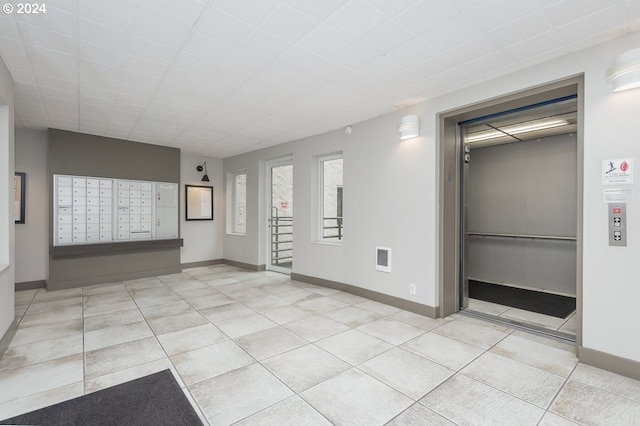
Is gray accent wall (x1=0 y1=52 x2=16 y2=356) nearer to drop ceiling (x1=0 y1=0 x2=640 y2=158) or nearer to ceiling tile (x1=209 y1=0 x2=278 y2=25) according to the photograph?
drop ceiling (x1=0 y1=0 x2=640 y2=158)

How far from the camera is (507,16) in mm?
2201

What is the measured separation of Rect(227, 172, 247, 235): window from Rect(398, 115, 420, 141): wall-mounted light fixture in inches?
178

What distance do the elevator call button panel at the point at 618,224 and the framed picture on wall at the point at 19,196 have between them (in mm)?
7723

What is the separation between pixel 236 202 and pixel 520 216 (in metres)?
6.02

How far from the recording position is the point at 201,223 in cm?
723

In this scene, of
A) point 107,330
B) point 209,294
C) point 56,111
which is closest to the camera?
point 107,330

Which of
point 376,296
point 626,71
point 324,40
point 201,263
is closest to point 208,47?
point 324,40

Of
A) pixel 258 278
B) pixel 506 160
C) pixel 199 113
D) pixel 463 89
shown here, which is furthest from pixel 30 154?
pixel 506 160

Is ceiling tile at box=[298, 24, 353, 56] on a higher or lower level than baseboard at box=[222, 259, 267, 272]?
higher

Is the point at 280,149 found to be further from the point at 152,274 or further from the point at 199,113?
the point at 152,274

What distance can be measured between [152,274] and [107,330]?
291cm

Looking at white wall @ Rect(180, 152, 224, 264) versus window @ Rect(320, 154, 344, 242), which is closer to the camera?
window @ Rect(320, 154, 344, 242)

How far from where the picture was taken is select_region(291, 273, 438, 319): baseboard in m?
3.75

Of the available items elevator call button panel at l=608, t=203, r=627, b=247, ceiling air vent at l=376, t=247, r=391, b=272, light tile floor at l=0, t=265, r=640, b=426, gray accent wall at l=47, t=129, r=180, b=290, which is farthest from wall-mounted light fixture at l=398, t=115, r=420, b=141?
gray accent wall at l=47, t=129, r=180, b=290
